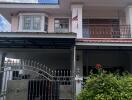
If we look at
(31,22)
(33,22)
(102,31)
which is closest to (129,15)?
(102,31)

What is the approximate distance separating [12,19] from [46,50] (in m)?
3.75

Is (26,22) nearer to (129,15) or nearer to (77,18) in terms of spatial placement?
(77,18)

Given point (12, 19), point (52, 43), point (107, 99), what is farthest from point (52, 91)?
point (12, 19)

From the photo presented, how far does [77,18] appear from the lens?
568 inches

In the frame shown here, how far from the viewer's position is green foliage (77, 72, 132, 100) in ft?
Result: 26.6

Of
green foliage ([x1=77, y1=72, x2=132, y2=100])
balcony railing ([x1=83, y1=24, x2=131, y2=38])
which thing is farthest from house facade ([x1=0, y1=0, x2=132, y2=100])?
green foliage ([x1=77, y1=72, x2=132, y2=100])

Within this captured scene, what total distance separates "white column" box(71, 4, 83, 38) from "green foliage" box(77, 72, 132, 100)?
5894mm

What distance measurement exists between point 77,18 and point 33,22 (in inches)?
141

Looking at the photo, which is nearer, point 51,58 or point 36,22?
point 36,22

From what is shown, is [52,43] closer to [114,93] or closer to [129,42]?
[129,42]

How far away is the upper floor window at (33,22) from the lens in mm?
16031

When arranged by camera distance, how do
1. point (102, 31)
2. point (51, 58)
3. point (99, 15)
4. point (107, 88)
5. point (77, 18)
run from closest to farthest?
point (107, 88), point (77, 18), point (102, 31), point (99, 15), point (51, 58)

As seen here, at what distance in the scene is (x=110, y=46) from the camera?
12.9 metres

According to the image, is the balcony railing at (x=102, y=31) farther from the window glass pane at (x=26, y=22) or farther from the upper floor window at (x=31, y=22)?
the window glass pane at (x=26, y=22)
